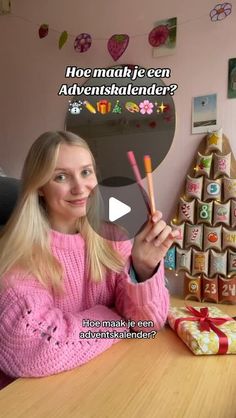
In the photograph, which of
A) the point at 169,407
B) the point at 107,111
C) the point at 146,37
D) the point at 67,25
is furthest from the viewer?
the point at 67,25

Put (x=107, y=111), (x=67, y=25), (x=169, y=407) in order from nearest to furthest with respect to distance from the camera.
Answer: (x=169, y=407) → (x=107, y=111) → (x=67, y=25)

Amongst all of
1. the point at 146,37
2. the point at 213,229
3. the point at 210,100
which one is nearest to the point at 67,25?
the point at 146,37

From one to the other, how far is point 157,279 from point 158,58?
0.74 meters

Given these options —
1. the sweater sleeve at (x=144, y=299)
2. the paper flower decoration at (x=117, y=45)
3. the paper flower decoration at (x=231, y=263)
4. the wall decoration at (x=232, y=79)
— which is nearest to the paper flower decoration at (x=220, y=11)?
the wall decoration at (x=232, y=79)

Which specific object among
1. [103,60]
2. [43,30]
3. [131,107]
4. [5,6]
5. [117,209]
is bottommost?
[117,209]

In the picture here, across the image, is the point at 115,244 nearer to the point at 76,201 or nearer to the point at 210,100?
the point at 76,201

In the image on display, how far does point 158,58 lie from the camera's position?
38.1 inches

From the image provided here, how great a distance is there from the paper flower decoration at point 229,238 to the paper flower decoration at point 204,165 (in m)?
0.16

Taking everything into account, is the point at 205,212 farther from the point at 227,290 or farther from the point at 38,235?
the point at 38,235

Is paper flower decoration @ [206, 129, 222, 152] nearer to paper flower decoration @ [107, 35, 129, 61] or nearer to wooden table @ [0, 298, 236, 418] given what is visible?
paper flower decoration @ [107, 35, 129, 61]

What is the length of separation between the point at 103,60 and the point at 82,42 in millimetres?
103

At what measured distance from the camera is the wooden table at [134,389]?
1.09 feet

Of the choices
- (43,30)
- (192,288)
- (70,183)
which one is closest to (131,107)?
(70,183)

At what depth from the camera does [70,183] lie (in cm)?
43
